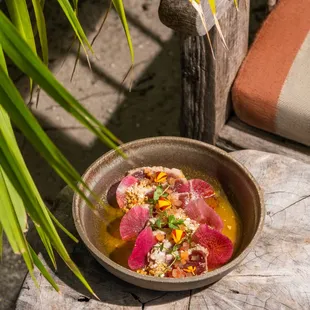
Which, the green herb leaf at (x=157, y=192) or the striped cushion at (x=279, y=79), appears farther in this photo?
the striped cushion at (x=279, y=79)

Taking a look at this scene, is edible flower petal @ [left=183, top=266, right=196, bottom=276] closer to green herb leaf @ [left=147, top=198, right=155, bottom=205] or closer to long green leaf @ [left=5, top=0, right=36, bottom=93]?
green herb leaf @ [left=147, top=198, right=155, bottom=205]

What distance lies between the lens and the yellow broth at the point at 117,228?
47.0 inches

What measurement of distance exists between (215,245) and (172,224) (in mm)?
78

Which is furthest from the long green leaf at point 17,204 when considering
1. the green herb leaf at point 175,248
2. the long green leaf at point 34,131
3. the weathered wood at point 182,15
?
the weathered wood at point 182,15

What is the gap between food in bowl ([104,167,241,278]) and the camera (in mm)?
1125

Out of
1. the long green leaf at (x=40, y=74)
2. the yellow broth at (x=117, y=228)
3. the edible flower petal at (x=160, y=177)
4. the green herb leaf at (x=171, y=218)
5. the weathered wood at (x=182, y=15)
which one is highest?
the long green leaf at (x=40, y=74)

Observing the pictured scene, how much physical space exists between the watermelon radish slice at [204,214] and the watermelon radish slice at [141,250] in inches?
3.8

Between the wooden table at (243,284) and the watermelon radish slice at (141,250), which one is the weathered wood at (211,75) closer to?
the wooden table at (243,284)

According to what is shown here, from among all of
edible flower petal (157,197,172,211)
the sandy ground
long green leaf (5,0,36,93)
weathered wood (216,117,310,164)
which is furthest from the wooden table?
the sandy ground

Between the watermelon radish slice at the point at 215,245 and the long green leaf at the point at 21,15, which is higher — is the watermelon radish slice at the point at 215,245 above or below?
below

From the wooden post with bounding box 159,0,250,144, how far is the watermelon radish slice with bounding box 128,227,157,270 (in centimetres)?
43

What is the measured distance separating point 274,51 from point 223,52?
152mm

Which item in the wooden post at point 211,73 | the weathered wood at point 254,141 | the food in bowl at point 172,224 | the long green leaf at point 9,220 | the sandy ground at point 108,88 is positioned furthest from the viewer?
the sandy ground at point 108,88

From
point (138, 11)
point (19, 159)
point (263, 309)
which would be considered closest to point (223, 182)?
point (263, 309)
